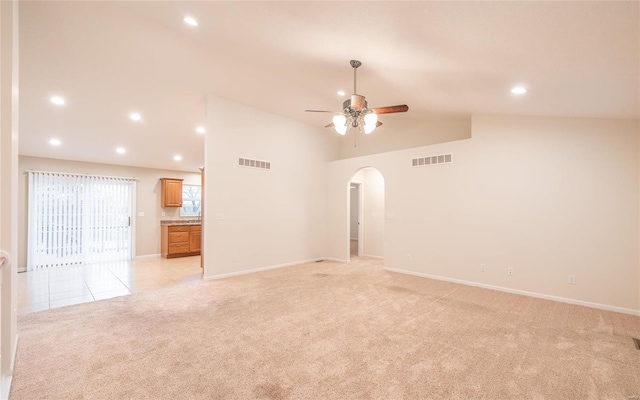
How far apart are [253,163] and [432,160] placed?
3.61 metres

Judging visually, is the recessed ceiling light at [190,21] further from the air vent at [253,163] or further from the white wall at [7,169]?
the air vent at [253,163]

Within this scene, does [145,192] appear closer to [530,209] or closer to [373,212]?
[373,212]

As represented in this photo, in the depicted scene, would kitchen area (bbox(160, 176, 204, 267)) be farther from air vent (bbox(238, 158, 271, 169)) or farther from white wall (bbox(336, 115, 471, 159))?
white wall (bbox(336, 115, 471, 159))

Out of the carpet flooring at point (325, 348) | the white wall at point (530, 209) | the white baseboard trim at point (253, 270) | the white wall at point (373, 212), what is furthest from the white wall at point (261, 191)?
the white wall at point (530, 209)

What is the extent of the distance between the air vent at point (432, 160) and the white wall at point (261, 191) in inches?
98.9

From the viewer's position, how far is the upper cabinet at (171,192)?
28.0ft

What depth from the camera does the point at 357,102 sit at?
11.4 ft

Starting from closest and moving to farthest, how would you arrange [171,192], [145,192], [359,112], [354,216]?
[359,112]
[145,192]
[171,192]
[354,216]

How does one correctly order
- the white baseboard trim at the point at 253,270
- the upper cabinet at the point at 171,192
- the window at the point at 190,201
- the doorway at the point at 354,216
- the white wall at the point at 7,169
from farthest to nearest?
the window at the point at 190,201 → the doorway at the point at 354,216 → the upper cabinet at the point at 171,192 → the white baseboard trim at the point at 253,270 → the white wall at the point at 7,169

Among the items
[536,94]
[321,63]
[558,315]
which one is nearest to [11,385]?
[321,63]

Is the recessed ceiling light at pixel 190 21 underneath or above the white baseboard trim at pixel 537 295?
above

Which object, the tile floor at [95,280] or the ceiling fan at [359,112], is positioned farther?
the tile floor at [95,280]

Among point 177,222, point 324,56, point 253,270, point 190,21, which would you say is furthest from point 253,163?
point 177,222

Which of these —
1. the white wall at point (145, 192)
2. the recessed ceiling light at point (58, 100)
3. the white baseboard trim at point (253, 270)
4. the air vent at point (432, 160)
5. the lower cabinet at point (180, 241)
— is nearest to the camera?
the recessed ceiling light at point (58, 100)
